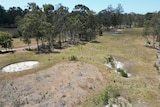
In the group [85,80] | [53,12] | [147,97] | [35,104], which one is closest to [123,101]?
[147,97]

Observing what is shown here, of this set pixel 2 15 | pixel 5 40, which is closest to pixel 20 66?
pixel 5 40

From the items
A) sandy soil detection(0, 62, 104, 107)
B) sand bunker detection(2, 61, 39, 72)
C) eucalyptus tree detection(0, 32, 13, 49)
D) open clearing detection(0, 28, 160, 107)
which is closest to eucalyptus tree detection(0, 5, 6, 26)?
eucalyptus tree detection(0, 32, 13, 49)

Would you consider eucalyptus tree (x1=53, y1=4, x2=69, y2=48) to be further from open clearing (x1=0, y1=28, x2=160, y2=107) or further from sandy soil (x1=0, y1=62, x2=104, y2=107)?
sandy soil (x1=0, y1=62, x2=104, y2=107)

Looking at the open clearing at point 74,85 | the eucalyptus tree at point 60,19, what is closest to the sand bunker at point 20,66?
the open clearing at point 74,85

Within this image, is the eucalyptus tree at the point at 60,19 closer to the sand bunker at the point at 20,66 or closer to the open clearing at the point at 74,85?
the sand bunker at the point at 20,66

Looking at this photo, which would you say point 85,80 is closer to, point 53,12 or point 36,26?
point 36,26
